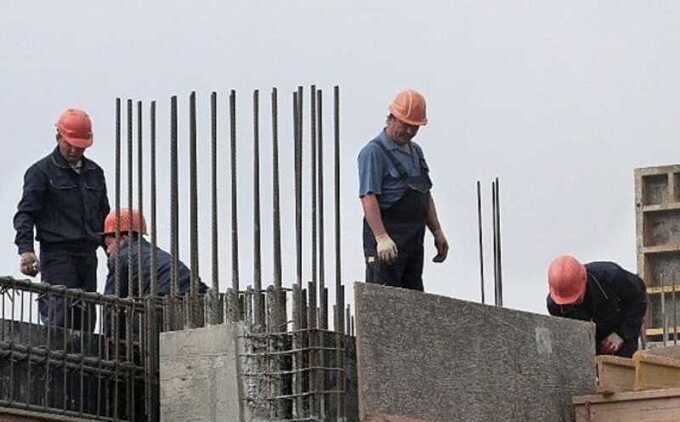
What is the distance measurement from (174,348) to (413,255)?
8.40ft

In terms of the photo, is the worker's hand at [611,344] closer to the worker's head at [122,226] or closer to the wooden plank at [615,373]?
the wooden plank at [615,373]

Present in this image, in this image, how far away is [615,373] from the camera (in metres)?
16.3

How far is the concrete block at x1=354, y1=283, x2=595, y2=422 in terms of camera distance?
14008 millimetres

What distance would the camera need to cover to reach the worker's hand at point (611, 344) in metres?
18.1

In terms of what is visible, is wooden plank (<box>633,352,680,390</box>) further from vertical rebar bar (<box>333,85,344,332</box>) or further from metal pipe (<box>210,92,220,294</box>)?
metal pipe (<box>210,92,220,294</box>)

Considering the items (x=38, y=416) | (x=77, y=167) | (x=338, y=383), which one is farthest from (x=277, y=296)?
(x=77, y=167)

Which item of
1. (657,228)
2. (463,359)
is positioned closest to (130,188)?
(463,359)

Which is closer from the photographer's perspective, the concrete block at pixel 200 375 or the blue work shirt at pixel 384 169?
the concrete block at pixel 200 375

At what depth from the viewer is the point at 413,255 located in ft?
53.3

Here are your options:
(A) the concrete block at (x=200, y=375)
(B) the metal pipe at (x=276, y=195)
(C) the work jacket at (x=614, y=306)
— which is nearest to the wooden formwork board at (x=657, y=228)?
(C) the work jacket at (x=614, y=306)

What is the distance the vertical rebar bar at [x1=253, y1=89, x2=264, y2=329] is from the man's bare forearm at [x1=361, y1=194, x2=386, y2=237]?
1.57 meters

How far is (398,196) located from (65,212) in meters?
2.32

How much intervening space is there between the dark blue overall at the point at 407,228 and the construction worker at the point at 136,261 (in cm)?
147

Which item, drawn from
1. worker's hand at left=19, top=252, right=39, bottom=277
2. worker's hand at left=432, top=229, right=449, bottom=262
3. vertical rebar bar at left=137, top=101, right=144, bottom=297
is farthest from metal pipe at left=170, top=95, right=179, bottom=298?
worker's hand at left=432, top=229, right=449, bottom=262
